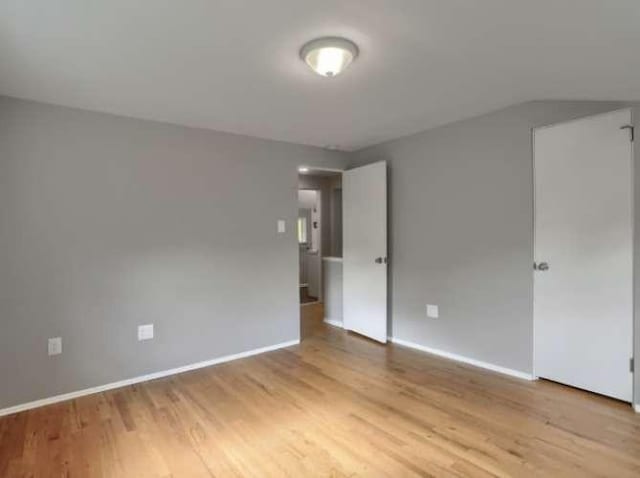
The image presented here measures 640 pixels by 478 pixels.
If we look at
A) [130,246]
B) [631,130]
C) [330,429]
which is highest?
[631,130]

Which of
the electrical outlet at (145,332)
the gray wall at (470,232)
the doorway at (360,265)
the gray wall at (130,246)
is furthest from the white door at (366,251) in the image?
the electrical outlet at (145,332)

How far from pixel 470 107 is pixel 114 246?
3.19 m

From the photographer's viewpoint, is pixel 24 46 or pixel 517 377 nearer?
pixel 24 46

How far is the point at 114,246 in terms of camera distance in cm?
299

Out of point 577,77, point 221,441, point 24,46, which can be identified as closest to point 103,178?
point 24,46

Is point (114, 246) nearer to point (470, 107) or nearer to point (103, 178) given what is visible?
point (103, 178)

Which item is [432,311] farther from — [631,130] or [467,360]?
[631,130]

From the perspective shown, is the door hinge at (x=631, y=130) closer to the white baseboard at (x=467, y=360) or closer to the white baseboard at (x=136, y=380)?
the white baseboard at (x=467, y=360)

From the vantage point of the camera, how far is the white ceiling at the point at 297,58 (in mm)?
1618

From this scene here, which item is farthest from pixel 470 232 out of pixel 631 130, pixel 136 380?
pixel 136 380

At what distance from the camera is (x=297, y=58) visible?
210cm

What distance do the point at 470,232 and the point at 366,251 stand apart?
1245 mm

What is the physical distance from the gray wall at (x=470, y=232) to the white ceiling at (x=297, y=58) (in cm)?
33

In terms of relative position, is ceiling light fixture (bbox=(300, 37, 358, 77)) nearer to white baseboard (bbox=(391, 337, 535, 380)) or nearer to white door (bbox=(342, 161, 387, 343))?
white door (bbox=(342, 161, 387, 343))
